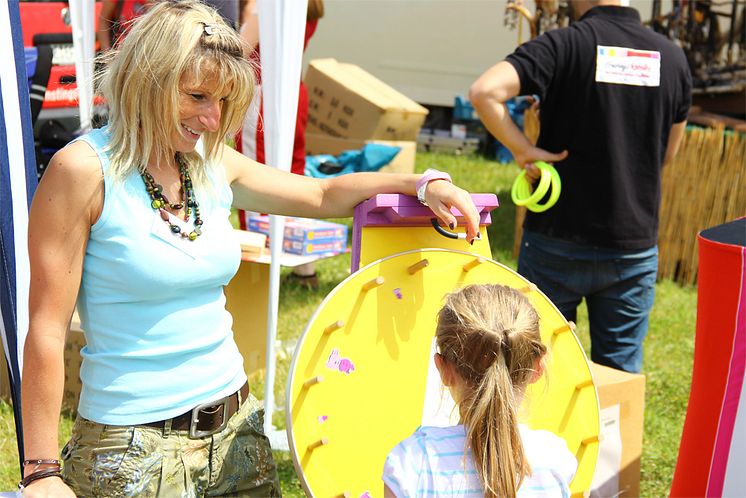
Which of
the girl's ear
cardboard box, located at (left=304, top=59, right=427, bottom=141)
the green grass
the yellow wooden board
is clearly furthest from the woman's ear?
cardboard box, located at (left=304, top=59, right=427, bottom=141)

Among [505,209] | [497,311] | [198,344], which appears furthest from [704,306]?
[505,209]

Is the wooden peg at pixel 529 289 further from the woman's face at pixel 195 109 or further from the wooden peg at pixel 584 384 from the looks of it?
the woman's face at pixel 195 109

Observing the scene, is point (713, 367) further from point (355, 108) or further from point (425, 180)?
point (355, 108)

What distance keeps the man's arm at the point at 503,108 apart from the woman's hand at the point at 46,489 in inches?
73.8

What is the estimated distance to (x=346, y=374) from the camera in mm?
1809

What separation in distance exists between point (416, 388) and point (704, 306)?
100 centimetres

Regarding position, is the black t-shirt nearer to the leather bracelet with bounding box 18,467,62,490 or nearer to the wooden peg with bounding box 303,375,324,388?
the wooden peg with bounding box 303,375,324,388

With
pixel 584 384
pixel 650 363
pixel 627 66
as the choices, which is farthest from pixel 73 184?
pixel 650 363

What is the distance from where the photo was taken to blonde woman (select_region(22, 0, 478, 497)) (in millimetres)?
1494

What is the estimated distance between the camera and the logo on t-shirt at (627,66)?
9.62ft

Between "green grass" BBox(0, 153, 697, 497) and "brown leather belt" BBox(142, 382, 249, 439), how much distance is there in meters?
1.35

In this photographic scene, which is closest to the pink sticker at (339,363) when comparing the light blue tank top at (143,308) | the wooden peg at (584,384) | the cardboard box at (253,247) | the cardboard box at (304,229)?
the light blue tank top at (143,308)

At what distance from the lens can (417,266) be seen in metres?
1.90

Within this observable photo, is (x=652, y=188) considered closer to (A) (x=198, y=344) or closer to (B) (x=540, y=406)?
(B) (x=540, y=406)
